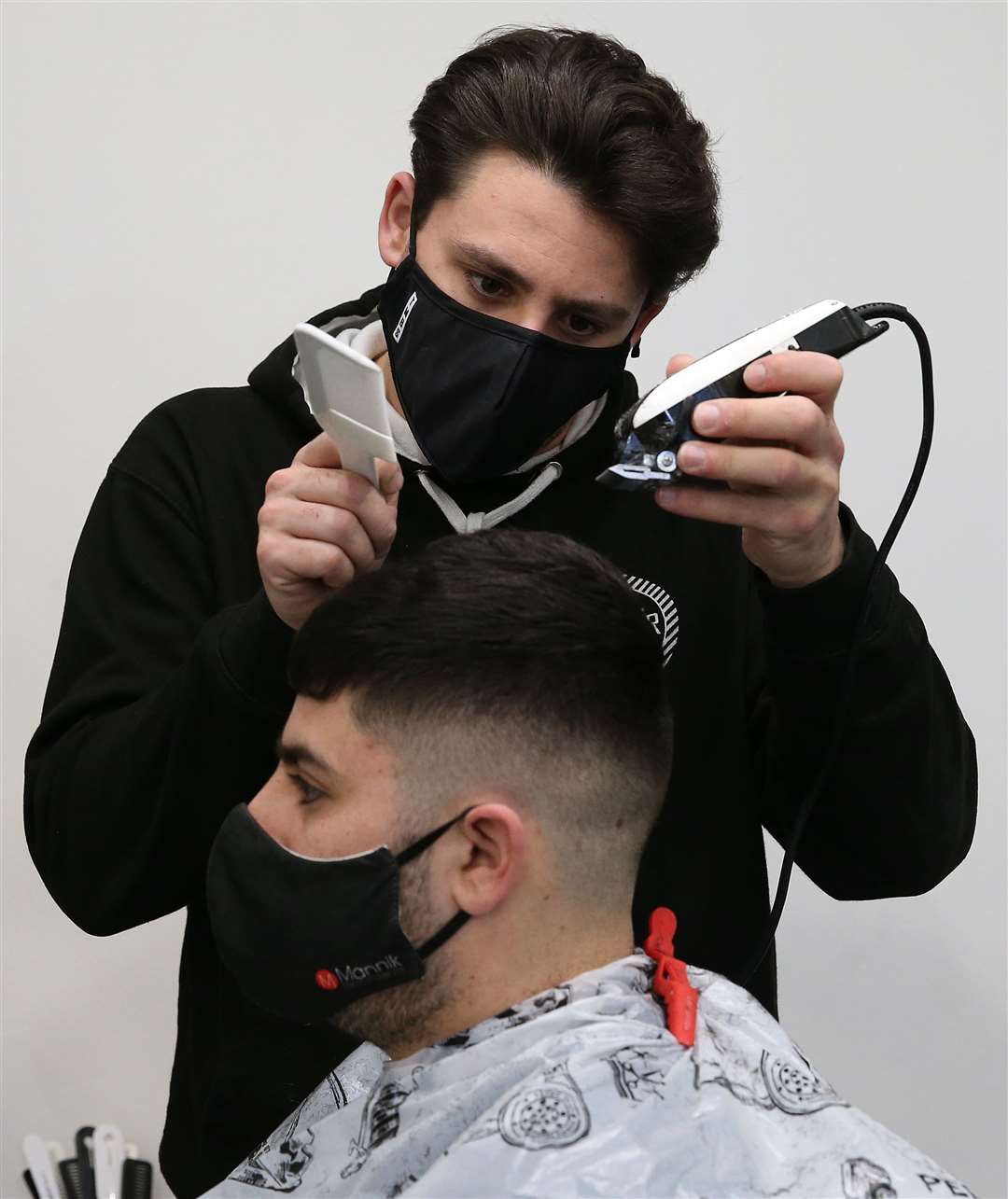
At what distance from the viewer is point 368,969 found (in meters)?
1.36

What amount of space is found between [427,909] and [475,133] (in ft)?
2.77

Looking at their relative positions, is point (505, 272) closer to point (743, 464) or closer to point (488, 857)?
point (743, 464)

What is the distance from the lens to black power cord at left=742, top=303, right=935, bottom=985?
4.81ft

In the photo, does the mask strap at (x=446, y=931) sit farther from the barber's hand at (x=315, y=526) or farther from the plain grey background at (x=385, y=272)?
the plain grey background at (x=385, y=272)

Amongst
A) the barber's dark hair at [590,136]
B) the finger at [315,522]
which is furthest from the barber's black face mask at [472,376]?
the finger at [315,522]

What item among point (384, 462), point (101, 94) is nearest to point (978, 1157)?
point (384, 462)

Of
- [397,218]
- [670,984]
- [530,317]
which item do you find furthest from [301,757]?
[397,218]

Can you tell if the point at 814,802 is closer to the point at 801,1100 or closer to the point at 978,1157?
the point at 801,1100

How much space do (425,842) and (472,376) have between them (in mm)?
506

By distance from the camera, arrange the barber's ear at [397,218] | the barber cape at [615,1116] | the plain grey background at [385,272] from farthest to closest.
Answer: the plain grey background at [385,272]
the barber's ear at [397,218]
the barber cape at [615,1116]

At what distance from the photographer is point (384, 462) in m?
1.41

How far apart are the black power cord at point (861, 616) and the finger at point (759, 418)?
157mm

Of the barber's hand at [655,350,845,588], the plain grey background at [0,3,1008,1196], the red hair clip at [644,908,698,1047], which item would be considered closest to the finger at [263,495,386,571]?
the barber's hand at [655,350,845,588]

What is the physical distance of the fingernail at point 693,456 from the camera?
1.34 meters
